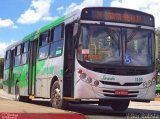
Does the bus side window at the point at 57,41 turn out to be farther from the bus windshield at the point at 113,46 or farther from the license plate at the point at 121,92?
the license plate at the point at 121,92

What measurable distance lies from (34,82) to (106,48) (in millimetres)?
5668

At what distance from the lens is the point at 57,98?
14969 millimetres

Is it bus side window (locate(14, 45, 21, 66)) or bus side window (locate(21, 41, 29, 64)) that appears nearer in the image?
bus side window (locate(21, 41, 29, 64))

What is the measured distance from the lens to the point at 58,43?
49.9ft

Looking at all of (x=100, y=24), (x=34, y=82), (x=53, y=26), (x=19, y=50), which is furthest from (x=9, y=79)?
(x=100, y=24)

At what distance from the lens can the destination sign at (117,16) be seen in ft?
45.5

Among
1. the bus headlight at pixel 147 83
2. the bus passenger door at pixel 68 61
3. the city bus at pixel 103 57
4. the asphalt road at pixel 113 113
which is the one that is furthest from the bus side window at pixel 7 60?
the bus headlight at pixel 147 83

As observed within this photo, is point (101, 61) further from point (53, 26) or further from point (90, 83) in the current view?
point (53, 26)

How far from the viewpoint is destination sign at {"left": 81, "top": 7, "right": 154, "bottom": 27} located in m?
13.9

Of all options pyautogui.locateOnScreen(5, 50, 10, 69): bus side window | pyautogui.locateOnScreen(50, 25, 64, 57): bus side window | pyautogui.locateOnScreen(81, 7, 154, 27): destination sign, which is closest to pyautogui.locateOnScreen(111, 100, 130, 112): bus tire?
pyautogui.locateOnScreen(50, 25, 64, 57): bus side window

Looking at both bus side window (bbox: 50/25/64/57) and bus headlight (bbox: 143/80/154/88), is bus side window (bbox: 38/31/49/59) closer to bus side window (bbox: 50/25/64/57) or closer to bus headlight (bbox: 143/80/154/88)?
bus side window (bbox: 50/25/64/57)

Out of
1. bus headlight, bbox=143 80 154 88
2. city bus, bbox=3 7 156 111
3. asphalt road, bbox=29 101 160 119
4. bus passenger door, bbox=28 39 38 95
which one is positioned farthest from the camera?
bus passenger door, bbox=28 39 38 95


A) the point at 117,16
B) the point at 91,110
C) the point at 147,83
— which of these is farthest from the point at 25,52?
the point at 147,83

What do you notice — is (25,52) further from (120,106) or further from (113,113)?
(113,113)
